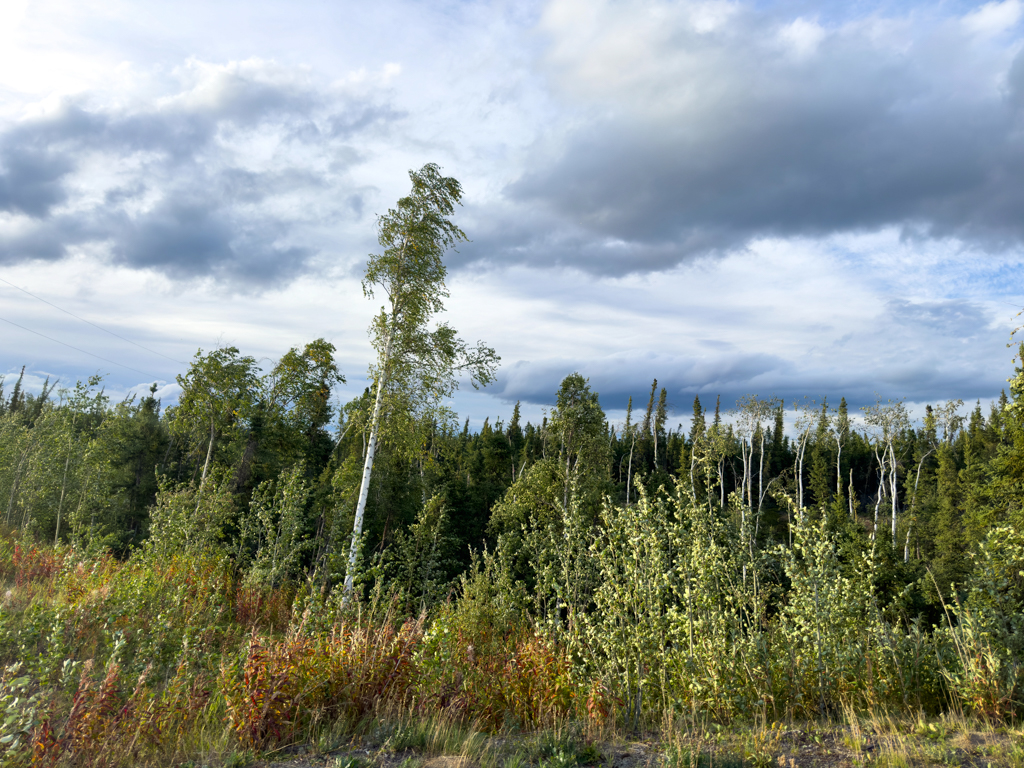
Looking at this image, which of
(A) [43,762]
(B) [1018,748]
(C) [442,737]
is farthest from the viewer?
(C) [442,737]

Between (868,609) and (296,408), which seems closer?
(868,609)

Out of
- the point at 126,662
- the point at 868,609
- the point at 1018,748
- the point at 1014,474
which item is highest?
the point at 1014,474

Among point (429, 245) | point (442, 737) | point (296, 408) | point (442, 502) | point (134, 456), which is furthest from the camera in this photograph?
point (134, 456)

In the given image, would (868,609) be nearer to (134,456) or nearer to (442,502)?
(442,502)

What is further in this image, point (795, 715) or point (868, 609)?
point (868, 609)

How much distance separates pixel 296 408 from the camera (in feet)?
91.1

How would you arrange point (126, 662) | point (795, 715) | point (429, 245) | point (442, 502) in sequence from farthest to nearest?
point (442, 502) → point (429, 245) → point (126, 662) → point (795, 715)

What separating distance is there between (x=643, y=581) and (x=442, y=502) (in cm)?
1867

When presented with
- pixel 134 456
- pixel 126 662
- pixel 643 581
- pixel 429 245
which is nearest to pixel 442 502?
pixel 429 245

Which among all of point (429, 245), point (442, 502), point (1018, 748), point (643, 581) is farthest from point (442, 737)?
point (442, 502)

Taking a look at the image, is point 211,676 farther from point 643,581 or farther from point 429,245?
point 429,245

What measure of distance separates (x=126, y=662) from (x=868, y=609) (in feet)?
31.5

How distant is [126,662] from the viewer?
7.27 metres

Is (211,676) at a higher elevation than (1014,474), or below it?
below
